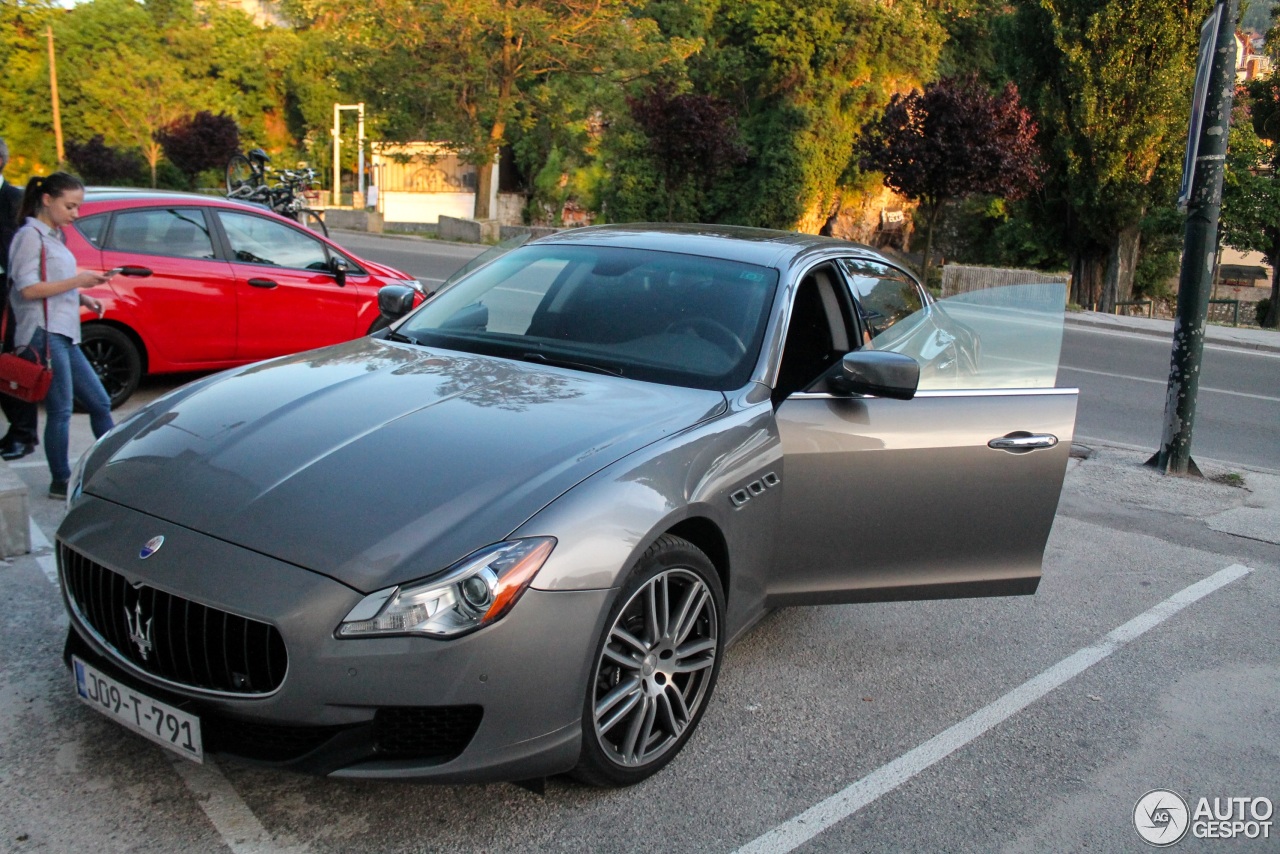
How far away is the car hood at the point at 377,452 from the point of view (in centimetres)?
290

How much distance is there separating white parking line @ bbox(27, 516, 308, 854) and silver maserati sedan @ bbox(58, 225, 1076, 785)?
0.28m

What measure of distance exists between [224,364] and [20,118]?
60717 mm

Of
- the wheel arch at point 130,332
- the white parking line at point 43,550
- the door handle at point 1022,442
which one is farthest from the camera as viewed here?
the wheel arch at point 130,332

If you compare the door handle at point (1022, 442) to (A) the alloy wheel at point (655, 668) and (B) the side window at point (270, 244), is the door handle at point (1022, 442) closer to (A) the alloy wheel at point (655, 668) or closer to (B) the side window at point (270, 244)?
(A) the alloy wheel at point (655, 668)

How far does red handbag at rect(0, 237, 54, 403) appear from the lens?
5.45 meters

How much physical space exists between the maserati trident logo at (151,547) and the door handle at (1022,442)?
284cm

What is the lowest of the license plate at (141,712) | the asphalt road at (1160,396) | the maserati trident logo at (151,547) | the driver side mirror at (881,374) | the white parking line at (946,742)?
the asphalt road at (1160,396)

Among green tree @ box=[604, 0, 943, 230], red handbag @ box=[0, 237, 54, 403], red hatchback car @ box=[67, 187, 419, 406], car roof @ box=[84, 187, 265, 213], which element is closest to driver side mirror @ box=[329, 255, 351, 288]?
red hatchback car @ box=[67, 187, 419, 406]

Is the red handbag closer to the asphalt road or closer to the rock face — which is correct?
the asphalt road

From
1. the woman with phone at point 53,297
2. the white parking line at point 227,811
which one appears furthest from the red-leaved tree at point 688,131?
the white parking line at point 227,811

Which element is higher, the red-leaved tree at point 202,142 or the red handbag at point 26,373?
the red-leaved tree at point 202,142

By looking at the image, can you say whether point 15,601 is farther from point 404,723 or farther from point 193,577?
point 404,723

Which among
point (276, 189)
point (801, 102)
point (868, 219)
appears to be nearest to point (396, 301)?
point (276, 189)

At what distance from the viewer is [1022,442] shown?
167 inches
